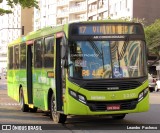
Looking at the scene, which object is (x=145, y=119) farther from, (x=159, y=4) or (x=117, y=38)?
(x=159, y=4)

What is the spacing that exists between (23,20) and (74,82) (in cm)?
14234

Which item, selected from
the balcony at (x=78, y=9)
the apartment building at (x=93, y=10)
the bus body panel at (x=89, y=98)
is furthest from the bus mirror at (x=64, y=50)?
the balcony at (x=78, y=9)

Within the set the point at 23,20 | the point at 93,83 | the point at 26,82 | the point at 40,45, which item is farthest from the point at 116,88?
the point at 23,20

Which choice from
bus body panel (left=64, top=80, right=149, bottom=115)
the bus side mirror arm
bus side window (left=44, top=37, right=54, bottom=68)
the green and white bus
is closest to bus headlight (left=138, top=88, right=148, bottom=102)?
the green and white bus

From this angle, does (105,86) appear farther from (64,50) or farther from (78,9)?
(78,9)

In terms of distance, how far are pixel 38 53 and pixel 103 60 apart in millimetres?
3621

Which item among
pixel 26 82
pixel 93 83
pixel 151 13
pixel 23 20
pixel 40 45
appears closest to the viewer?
pixel 93 83

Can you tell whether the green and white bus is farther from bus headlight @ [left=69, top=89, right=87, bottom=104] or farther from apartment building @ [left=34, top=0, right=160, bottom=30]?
apartment building @ [left=34, top=0, right=160, bottom=30]

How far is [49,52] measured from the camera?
14094mm

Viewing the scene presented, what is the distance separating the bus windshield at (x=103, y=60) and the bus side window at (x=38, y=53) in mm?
2897

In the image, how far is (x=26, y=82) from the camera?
56.4 ft

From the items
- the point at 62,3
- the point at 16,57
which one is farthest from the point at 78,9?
the point at 16,57

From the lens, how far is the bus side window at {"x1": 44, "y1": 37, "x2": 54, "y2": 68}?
13.8 meters

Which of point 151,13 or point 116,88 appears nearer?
point 116,88
